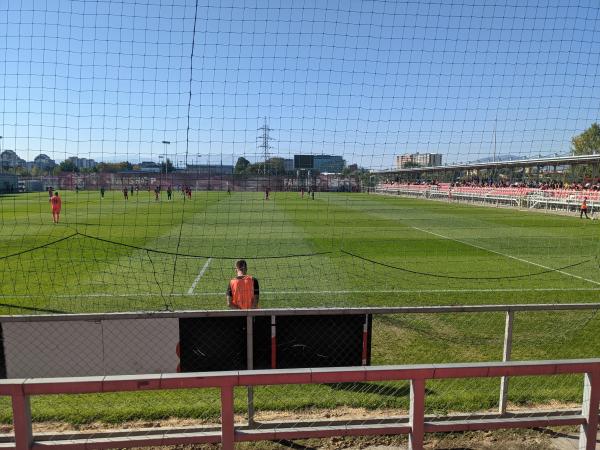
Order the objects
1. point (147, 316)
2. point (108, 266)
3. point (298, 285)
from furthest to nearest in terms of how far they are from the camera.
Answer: point (108, 266)
point (298, 285)
point (147, 316)

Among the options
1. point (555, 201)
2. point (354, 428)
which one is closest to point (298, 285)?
point (354, 428)

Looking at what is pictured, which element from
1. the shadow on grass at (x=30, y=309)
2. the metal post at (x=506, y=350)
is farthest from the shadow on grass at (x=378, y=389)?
the shadow on grass at (x=30, y=309)

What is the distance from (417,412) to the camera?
2.90 metres

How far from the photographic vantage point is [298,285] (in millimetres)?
10664

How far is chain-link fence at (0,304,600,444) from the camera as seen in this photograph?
418 centimetres

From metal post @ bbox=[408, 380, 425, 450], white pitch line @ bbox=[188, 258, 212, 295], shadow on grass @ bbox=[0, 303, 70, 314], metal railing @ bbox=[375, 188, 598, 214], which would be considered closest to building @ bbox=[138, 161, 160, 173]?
white pitch line @ bbox=[188, 258, 212, 295]

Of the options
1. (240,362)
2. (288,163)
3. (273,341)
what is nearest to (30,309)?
(288,163)

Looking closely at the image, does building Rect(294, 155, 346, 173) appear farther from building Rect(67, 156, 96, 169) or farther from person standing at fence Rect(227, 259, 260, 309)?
building Rect(67, 156, 96, 169)

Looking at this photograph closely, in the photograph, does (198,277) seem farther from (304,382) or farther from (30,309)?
(304,382)

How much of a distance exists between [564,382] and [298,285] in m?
6.07

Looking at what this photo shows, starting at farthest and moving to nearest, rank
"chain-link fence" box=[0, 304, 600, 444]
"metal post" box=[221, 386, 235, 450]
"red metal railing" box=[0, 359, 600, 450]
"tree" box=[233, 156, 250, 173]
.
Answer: "tree" box=[233, 156, 250, 173]
"chain-link fence" box=[0, 304, 600, 444]
"metal post" box=[221, 386, 235, 450]
"red metal railing" box=[0, 359, 600, 450]

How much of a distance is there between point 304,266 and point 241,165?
217 inches

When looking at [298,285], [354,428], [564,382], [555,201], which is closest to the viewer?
[354,428]

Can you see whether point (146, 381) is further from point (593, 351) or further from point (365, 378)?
point (593, 351)
